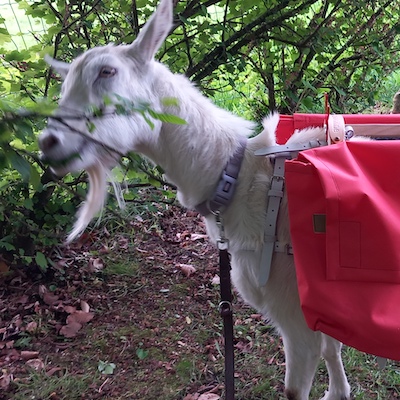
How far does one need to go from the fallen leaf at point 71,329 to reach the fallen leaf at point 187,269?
0.89 metres

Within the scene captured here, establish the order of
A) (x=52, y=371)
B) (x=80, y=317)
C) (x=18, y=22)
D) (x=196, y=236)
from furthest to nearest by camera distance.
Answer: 1. (x=196, y=236)
2. (x=18, y=22)
3. (x=80, y=317)
4. (x=52, y=371)

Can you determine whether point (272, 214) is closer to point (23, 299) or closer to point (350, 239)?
point (350, 239)

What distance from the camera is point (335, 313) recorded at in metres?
1.70

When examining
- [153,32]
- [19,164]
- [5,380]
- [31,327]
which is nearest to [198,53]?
[153,32]

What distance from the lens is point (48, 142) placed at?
1.73 m

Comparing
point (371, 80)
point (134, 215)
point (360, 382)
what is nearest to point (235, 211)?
point (360, 382)

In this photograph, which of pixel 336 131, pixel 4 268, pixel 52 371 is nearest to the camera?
pixel 336 131

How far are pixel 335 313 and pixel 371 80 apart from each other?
11.3 feet

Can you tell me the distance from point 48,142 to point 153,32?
1.91 feet

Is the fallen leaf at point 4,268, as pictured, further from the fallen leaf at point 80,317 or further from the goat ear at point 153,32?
the goat ear at point 153,32

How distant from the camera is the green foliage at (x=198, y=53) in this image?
288cm

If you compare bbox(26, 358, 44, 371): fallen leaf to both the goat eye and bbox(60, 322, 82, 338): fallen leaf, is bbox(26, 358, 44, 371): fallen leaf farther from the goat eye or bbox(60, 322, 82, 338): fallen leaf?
the goat eye

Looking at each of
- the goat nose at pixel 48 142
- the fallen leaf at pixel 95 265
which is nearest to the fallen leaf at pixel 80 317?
the fallen leaf at pixel 95 265

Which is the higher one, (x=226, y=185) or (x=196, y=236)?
(x=226, y=185)
